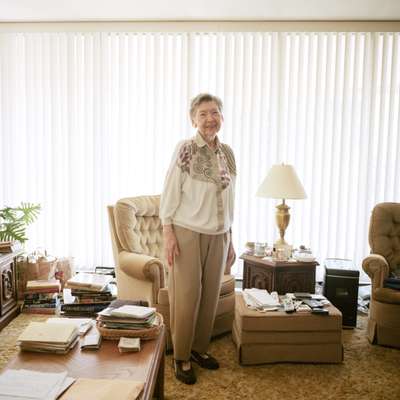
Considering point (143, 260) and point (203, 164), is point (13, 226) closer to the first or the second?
point (143, 260)

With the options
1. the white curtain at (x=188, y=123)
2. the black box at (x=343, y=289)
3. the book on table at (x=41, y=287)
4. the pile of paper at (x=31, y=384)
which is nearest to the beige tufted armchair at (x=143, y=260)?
the book on table at (x=41, y=287)

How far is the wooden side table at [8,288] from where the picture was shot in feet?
10.1

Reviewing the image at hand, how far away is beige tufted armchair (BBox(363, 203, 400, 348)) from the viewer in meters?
2.79

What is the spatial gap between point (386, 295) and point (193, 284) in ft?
4.40

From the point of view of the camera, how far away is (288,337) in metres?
2.57

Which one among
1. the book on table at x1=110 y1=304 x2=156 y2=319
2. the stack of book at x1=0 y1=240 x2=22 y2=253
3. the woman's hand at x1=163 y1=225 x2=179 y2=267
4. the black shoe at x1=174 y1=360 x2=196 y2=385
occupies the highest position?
the woman's hand at x1=163 y1=225 x2=179 y2=267

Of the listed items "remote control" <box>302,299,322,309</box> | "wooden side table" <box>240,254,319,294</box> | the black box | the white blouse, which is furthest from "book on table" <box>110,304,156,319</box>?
the black box

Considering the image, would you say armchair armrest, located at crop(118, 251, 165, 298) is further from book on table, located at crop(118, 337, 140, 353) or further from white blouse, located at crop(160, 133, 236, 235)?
book on table, located at crop(118, 337, 140, 353)

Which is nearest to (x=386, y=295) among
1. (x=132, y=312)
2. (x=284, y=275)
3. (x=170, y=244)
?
(x=284, y=275)

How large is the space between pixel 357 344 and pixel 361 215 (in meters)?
1.61

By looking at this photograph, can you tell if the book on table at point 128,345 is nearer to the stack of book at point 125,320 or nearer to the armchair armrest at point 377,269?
the stack of book at point 125,320

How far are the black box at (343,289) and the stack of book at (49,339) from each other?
6.43 feet

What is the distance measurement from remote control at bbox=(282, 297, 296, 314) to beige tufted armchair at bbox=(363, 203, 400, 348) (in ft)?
1.99

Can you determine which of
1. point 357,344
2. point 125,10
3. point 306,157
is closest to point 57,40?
point 125,10
